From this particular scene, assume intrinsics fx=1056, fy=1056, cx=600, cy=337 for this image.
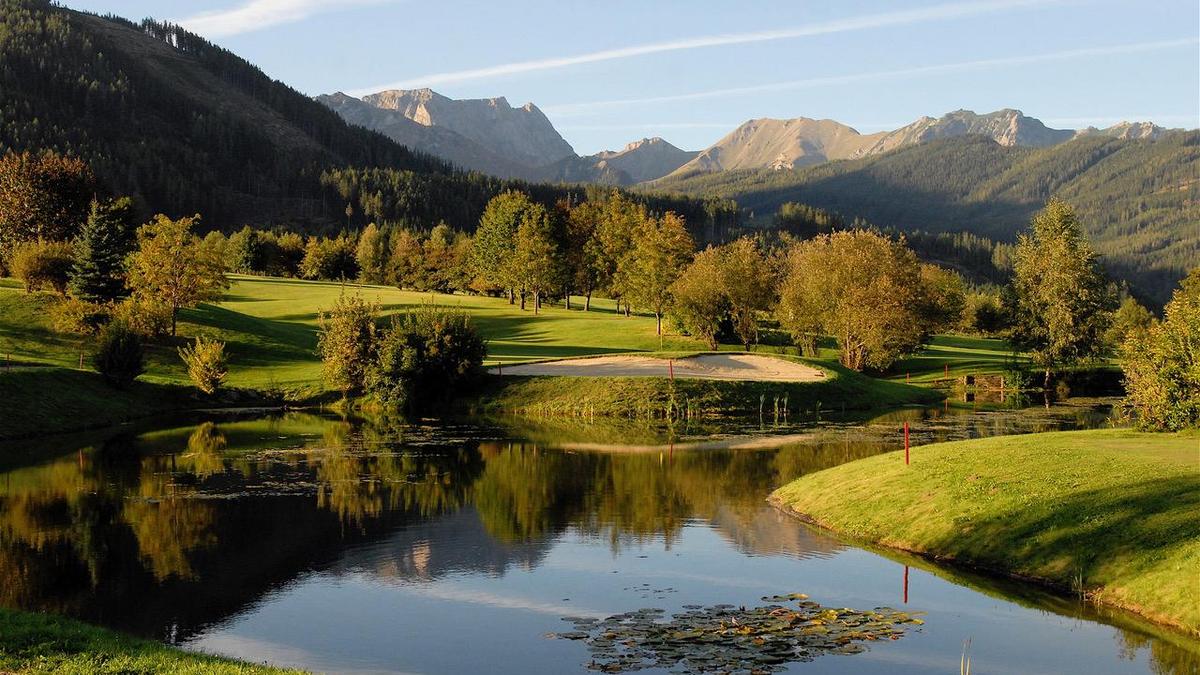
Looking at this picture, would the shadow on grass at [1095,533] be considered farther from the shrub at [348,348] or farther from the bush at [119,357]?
the bush at [119,357]

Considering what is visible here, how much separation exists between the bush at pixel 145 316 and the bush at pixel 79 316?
132 centimetres

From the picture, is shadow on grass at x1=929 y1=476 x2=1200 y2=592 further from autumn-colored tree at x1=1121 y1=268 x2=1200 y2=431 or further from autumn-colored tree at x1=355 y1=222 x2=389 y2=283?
autumn-colored tree at x1=355 y1=222 x2=389 y2=283

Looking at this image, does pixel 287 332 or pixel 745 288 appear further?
pixel 745 288

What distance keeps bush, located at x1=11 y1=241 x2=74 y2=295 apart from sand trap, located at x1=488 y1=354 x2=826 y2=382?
39649 millimetres

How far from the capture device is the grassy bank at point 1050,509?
26.5 m

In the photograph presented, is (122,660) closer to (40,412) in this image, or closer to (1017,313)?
(40,412)

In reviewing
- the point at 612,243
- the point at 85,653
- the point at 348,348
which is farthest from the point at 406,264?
the point at 85,653

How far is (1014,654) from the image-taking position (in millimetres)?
23375

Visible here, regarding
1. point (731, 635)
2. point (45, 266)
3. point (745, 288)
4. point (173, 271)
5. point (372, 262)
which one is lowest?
point (731, 635)

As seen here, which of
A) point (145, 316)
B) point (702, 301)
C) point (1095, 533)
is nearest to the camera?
point (1095, 533)

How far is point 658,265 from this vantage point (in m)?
113

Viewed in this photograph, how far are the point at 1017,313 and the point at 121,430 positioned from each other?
255 feet

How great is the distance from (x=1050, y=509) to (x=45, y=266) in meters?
86.3

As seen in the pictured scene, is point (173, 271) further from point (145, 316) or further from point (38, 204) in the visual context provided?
point (38, 204)
